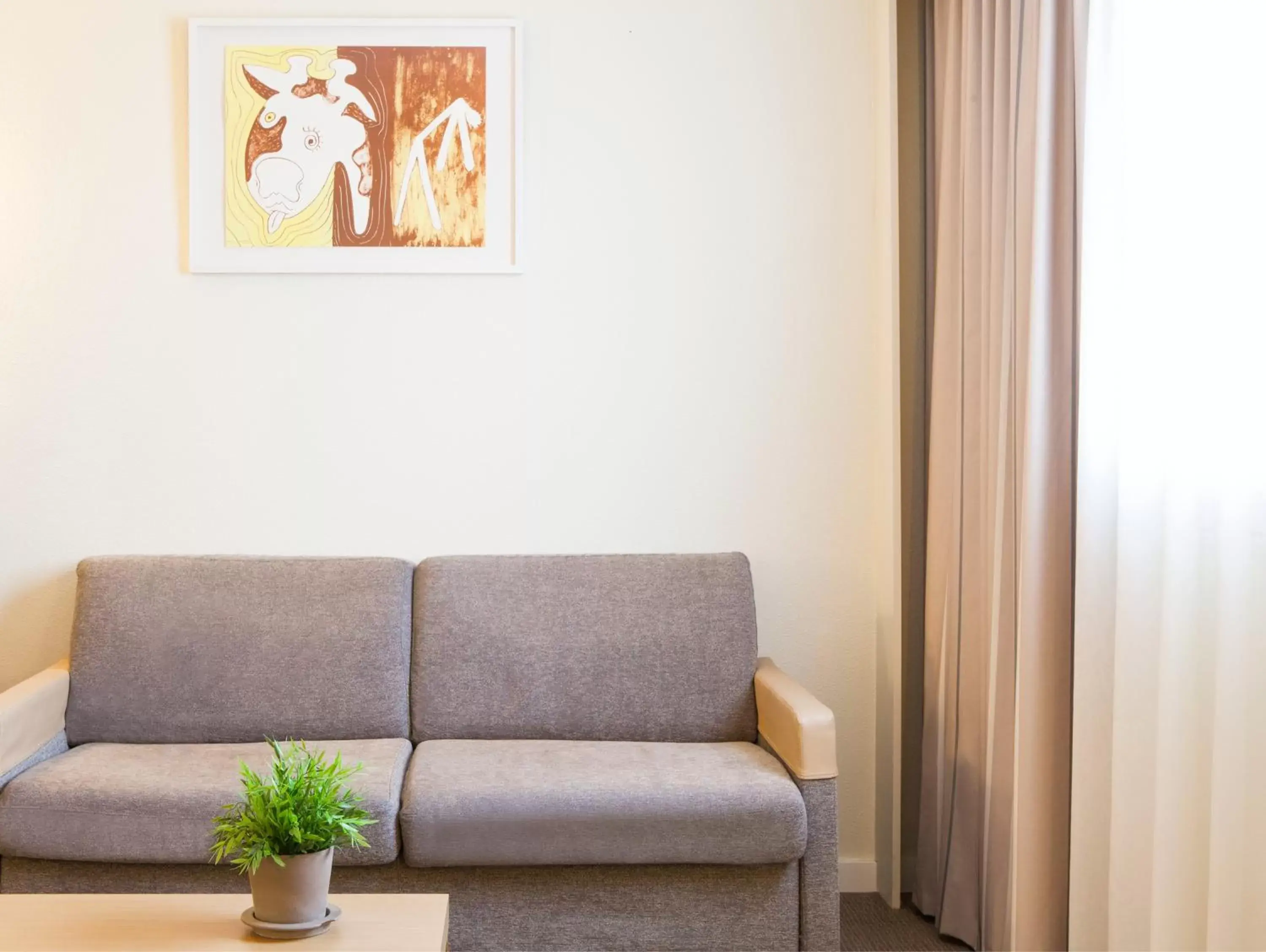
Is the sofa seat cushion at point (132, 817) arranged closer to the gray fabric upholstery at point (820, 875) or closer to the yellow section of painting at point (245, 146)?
the gray fabric upholstery at point (820, 875)

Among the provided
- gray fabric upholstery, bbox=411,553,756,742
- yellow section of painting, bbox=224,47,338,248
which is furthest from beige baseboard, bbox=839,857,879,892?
yellow section of painting, bbox=224,47,338,248

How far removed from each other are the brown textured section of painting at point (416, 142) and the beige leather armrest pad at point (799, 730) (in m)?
1.58

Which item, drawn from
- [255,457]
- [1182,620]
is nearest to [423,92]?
[255,457]

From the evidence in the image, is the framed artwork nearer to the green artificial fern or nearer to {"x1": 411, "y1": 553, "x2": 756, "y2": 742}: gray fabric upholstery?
{"x1": 411, "y1": 553, "x2": 756, "y2": 742}: gray fabric upholstery

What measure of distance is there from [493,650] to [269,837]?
106cm

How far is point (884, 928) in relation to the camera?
273 centimetres

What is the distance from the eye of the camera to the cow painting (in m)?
2.95

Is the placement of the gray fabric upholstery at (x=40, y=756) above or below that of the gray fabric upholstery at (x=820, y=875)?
above

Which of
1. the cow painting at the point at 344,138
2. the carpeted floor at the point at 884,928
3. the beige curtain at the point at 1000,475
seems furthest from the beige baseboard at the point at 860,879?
the cow painting at the point at 344,138

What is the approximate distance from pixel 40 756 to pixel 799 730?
5.85 feet

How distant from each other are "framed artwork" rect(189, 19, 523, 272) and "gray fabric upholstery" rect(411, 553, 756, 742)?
3.40 ft

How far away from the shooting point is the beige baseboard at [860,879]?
299 centimetres

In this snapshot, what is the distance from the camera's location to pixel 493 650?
2.74 metres

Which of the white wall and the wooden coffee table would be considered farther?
the white wall
